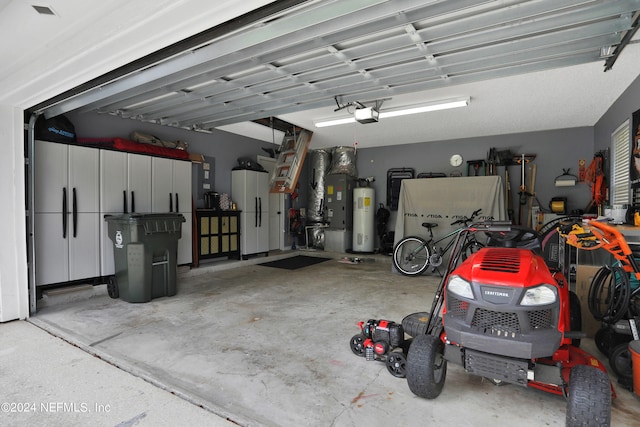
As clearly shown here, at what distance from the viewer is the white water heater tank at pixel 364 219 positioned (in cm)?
762

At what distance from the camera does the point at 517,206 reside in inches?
256

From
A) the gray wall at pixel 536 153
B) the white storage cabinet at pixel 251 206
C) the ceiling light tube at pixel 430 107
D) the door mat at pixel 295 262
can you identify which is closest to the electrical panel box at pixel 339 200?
the door mat at pixel 295 262

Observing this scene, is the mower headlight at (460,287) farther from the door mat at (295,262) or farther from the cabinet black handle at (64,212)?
the door mat at (295,262)

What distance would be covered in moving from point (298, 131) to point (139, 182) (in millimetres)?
3097

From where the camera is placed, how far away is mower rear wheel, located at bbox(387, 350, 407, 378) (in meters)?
2.15

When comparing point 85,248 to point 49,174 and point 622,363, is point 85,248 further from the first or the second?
point 622,363

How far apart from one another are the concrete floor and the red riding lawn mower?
0.24 metres

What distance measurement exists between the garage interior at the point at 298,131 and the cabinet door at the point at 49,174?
11 cm

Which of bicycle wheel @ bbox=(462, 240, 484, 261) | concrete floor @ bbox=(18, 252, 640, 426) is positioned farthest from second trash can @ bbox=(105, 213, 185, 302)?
bicycle wheel @ bbox=(462, 240, 484, 261)

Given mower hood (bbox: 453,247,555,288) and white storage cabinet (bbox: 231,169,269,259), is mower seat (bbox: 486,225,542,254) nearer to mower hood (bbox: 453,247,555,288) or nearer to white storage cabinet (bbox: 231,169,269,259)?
mower hood (bbox: 453,247,555,288)

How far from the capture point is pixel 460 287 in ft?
5.74

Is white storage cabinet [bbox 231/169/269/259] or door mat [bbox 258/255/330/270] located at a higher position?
white storage cabinet [bbox 231/169/269/259]

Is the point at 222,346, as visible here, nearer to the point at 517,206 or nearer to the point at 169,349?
the point at 169,349

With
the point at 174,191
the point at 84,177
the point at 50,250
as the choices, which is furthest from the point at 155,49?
the point at 174,191
